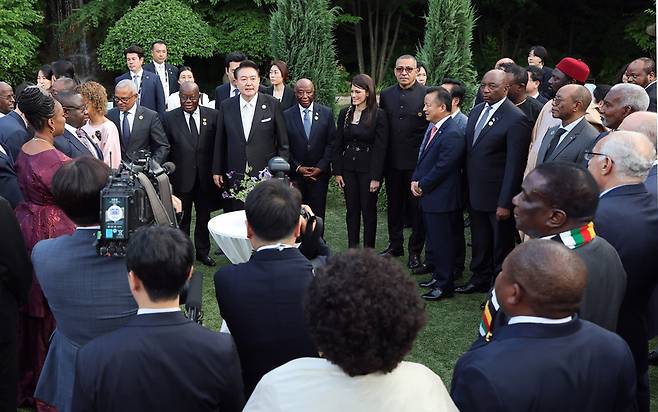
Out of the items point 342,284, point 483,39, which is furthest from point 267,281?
point 483,39

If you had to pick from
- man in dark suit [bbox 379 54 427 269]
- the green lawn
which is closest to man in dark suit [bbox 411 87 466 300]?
the green lawn

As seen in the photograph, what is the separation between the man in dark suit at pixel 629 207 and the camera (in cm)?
370

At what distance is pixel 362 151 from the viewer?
783cm

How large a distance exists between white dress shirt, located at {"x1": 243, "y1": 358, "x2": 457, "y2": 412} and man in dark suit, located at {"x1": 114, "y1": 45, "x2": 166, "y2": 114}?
8255mm

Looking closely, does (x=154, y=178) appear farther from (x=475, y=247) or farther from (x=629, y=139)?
(x=475, y=247)

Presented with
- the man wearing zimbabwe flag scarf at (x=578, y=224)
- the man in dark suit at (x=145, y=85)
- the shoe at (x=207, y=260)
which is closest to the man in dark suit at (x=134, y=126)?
the shoe at (x=207, y=260)

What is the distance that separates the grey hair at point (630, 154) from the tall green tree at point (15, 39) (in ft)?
54.9

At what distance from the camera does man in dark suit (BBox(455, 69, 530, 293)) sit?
6.29 meters

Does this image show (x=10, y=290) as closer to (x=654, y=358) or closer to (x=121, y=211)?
(x=121, y=211)

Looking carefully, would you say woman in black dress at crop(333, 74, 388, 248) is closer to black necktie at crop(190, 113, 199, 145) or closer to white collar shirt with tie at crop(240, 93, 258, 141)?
white collar shirt with tie at crop(240, 93, 258, 141)

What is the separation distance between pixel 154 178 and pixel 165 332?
6.01ft

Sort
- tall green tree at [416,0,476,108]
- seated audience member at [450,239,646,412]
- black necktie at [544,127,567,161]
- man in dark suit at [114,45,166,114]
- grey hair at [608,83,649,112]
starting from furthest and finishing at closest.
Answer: tall green tree at [416,0,476,108] < man in dark suit at [114,45,166,114] < black necktie at [544,127,567,161] < grey hair at [608,83,649,112] < seated audience member at [450,239,646,412]

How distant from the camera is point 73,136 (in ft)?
17.7

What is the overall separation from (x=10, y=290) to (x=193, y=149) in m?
4.06
